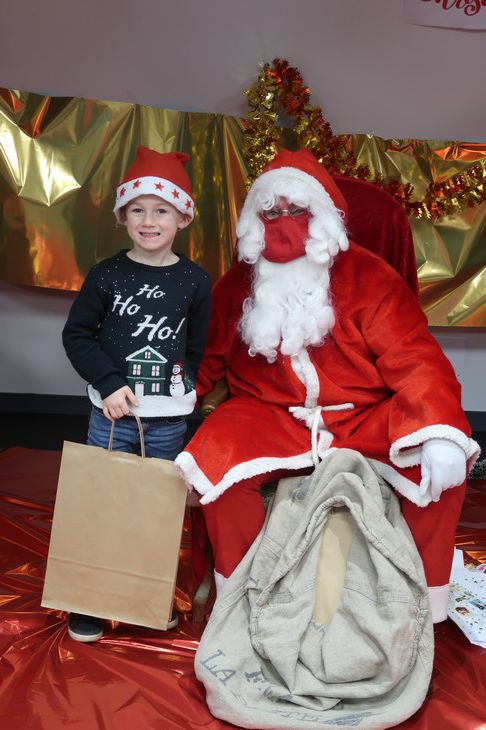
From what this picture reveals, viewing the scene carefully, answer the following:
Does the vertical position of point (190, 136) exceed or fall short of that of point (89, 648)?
it exceeds it

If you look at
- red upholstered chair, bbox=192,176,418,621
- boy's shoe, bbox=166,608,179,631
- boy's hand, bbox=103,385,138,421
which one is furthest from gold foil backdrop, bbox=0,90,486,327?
boy's shoe, bbox=166,608,179,631

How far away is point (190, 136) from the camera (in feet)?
11.7

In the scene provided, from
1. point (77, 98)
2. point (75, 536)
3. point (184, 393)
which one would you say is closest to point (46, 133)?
point (77, 98)

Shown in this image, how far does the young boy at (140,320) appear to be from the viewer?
2.04 m

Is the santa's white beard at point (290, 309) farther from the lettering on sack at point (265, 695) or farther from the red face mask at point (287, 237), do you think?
the lettering on sack at point (265, 695)

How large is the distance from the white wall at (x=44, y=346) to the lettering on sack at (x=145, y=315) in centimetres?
190

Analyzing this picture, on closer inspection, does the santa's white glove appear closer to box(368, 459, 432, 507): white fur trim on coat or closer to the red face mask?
box(368, 459, 432, 507): white fur trim on coat

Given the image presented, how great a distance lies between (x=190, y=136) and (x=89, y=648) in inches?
90.3

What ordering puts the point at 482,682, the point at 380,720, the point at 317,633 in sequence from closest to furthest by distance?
the point at 380,720 → the point at 317,633 → the point at 482,682

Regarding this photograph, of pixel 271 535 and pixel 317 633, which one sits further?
pixel 271 535

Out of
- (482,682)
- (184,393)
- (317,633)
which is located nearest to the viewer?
(317,633)

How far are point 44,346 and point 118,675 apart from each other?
2.27m

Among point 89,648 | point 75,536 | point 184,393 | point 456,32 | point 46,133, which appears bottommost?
point 89,648

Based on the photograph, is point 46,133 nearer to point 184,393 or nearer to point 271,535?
point 184,393
